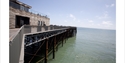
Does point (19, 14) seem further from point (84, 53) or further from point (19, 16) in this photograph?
point (84, 53)

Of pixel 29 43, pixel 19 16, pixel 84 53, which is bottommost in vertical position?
pixel 84 53

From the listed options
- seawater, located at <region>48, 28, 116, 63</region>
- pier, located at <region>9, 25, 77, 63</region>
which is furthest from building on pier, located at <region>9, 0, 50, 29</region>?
seawater, located at <region>48, 28, 116, 63</region>

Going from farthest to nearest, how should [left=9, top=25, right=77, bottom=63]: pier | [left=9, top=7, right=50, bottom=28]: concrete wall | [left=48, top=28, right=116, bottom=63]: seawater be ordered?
1. [left=9, top=7, right=50, bottom=28]: concrete wall
2. [left=48, top=28, right=116, bottom=63]: seawater
3. [left=9, top=25, right=77, bottom=63]: pier

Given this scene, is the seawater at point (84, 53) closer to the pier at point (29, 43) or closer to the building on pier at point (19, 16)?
the pier at point (29, 43)

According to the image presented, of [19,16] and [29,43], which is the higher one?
[19,16]

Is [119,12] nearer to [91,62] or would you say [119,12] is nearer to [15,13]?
[91,62]

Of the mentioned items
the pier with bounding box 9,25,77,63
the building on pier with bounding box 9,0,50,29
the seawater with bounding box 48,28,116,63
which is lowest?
the seawater with bounding box 48,28,116,63

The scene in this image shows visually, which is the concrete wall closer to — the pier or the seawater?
the pier

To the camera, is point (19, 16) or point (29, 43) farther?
point (19, 16)

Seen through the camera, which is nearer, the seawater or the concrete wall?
the seawater

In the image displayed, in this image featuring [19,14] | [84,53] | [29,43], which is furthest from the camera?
[84,53]

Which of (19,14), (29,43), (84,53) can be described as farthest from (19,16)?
(84,53)

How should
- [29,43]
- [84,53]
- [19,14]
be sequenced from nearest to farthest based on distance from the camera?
[29,43], [19,14], [84,53]

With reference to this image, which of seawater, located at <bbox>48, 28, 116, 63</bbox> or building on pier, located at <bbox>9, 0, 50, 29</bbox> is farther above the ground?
building on pier, located at <bbox>9, 0, 50, 29</bbox>
